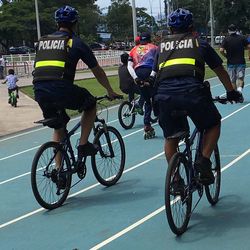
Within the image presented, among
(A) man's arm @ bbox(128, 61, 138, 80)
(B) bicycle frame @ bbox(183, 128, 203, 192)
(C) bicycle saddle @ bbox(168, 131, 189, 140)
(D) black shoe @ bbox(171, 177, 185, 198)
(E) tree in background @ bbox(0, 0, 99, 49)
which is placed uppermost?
(E) tree in background @ bbox(0, 0, 99, 49)

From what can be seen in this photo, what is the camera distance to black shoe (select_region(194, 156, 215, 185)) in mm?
5227

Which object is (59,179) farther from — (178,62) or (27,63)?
(27,63)

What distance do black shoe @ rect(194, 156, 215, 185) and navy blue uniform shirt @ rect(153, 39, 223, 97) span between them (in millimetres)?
676

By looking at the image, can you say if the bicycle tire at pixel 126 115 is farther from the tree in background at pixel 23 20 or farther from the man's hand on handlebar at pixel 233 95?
the tree in background at pixel 23 20

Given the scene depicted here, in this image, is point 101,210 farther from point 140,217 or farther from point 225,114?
point 225,114

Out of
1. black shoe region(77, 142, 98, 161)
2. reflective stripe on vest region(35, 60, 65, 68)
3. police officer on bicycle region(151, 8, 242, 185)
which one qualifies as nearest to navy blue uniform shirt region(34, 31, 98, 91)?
reflective stripe on vest region(35, 60, 65, 68)

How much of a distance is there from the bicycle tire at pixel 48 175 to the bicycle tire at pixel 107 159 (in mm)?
607

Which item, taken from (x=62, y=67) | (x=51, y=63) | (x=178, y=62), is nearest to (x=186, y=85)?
(x=178, y=62)

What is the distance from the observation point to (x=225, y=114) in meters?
13.0

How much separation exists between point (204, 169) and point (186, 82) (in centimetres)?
82

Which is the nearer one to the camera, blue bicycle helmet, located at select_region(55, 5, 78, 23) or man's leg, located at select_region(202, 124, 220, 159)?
man's leg, located at select_region(202, 124, 220, 159)

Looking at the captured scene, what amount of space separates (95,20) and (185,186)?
9230cm

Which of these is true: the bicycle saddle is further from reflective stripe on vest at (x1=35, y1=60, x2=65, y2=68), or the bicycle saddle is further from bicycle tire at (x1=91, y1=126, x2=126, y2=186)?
bicycle tire at (x1=91, y1=126, x2=126, y2=186)

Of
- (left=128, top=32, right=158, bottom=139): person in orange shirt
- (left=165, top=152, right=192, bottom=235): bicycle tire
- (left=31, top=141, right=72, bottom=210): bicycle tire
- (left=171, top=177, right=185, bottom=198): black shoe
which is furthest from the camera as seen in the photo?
(left=128, top=32, right=158, bottom=139): person in orange shirt
